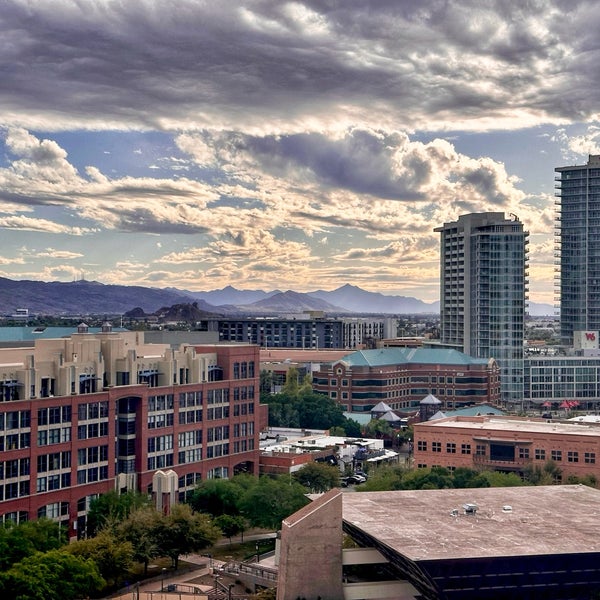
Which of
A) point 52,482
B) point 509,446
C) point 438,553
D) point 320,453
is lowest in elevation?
point 320,453

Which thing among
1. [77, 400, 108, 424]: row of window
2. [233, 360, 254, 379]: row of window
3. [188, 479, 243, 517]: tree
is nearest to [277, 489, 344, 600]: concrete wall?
[188, 479, 243, 517]: tree

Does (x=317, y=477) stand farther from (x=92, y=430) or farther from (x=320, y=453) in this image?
(x=92, y=430)

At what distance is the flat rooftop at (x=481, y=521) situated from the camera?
2322 inches

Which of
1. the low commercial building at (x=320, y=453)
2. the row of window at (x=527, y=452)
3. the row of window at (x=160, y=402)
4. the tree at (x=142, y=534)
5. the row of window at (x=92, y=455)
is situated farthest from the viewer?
the low commercial building at (x=320, y=453)

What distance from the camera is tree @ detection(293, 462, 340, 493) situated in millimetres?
109125

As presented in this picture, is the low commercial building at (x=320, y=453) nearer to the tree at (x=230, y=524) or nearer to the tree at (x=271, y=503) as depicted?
the tree at (x=271, y=503)

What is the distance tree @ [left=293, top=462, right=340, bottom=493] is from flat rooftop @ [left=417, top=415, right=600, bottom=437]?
17.5 meters

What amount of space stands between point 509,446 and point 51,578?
66.5m

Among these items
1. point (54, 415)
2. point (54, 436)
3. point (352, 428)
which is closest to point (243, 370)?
point (54, 415)

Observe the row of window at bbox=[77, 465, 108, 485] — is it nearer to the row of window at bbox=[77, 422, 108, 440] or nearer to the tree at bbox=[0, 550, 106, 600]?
the row of window at bbox=[77, 422, 108, 440]

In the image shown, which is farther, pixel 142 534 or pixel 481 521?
pixel 142 534

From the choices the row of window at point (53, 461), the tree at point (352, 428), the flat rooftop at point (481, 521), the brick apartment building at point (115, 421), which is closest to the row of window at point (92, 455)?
the brick apartment building at point (115, 421)

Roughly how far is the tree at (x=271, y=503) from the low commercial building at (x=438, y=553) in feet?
74.6

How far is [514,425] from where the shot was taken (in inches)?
4963
